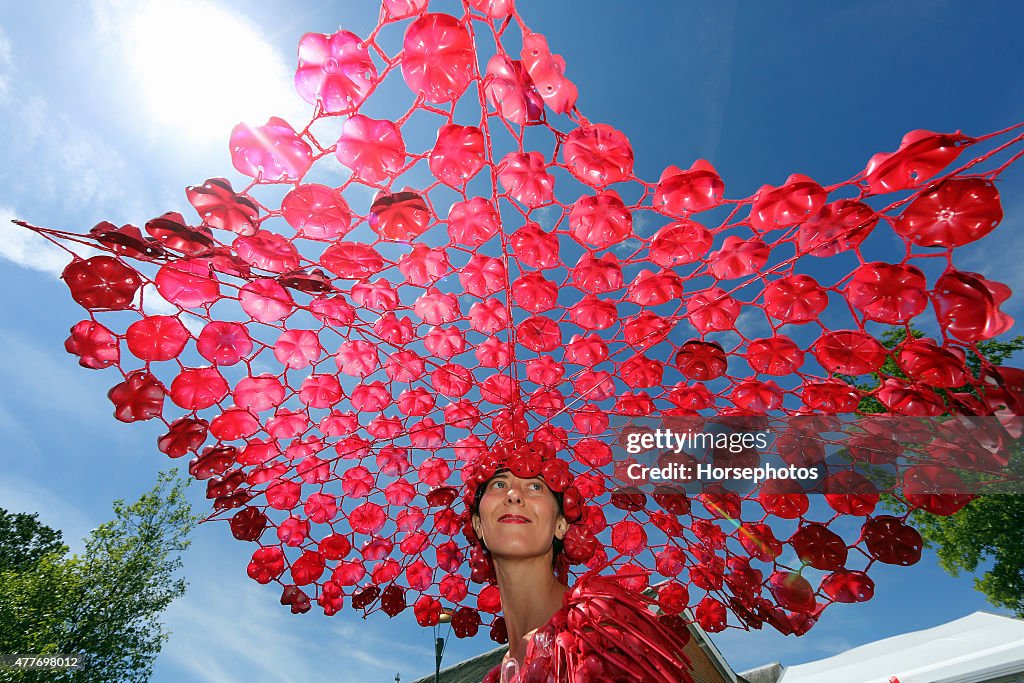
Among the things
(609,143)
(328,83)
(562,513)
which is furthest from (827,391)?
(328,83)

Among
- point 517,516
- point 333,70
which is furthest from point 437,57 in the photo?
point 517,516

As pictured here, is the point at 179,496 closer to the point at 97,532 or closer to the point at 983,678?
the point at 97,532

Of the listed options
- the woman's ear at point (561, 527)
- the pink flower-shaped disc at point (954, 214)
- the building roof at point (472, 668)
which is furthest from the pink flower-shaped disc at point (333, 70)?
the building roof at point (472, 668)

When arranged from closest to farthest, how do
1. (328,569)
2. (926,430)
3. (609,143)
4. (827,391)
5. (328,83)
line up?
(328,83) → (609,143) → (926,430) → (827,391) → (328,569)

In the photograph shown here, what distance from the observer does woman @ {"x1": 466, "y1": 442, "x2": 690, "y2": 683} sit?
1586 millimetres

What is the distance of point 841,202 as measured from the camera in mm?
1738

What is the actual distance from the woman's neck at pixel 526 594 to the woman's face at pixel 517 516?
2.7 inches

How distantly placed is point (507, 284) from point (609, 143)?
0.96m

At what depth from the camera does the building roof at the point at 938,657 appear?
748cm

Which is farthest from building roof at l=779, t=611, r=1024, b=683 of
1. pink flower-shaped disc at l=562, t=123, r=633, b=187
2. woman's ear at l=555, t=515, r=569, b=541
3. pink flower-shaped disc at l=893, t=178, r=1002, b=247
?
pink flower-shaped disc at l=562, t=123, r=633, b=187

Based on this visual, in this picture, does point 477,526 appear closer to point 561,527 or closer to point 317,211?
point 561,527

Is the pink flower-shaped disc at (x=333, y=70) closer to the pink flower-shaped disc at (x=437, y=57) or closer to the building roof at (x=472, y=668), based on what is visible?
the pink flower-shaped disc at (x=437, y=57)

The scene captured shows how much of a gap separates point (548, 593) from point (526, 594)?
0.11 meters

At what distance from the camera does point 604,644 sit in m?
1.62
